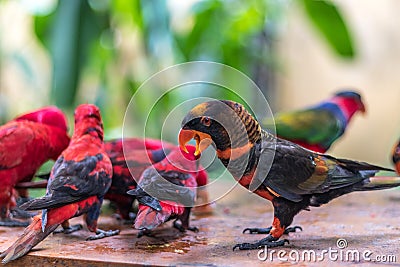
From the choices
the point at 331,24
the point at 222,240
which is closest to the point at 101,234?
the point at 222,240

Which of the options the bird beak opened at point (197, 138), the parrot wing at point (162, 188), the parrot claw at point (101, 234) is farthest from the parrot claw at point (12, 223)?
the bird beak opened at point (197, 138)

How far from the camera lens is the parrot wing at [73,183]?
981 mm

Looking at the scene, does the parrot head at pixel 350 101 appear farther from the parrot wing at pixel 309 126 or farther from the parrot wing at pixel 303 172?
the parrot wing at pixel 303 172

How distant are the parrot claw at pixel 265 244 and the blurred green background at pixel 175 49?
57 cm

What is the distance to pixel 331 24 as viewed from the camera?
226 centimetres

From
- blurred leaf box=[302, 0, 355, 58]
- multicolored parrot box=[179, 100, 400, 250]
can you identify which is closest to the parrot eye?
multicolored parrot box=[179, 100, 400, 250]

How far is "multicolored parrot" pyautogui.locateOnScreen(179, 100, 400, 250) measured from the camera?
37.4 inches

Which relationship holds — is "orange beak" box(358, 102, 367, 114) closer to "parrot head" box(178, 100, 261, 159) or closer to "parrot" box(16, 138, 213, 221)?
"parrot" box(16, 138, 213, 221)

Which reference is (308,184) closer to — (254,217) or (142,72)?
(254,217)

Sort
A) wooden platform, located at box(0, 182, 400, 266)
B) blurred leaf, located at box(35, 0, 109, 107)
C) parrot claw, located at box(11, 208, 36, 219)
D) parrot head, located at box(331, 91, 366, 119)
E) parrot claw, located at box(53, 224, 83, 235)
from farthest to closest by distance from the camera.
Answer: blurred leaf, located at box(35, 0, 109, 107) → parrot head, located at box(331, 91, 366, 119) → parrot claw, located at box(11, 208, 36, 219) → parrot claw, located at box(53, 224, 83, 235) → wooden platform, located at box(0, 182, 400, 266)

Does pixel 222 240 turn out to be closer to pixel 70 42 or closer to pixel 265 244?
pixel 265 244

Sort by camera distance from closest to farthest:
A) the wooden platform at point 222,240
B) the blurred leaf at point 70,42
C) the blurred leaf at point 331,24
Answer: the wooden platform at point 222,240 → the blurred leaf at point 70,42 → the blurred leaf at point 331,24

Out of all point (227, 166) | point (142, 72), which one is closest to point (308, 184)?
point (227, 166)

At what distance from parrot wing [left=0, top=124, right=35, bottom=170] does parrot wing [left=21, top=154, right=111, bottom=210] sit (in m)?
0.17
